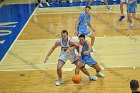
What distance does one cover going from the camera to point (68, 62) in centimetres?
1107

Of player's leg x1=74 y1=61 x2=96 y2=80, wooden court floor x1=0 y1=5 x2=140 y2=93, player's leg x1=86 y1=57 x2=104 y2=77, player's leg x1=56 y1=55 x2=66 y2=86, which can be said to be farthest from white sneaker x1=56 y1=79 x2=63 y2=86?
player's leg x1=86 y1=57 x2=104 y2=77

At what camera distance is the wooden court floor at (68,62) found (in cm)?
937

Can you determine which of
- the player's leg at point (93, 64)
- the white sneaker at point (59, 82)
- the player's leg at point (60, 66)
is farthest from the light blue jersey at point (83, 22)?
the white sneaker at point (59, 82)

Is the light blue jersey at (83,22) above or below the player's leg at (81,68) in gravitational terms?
above

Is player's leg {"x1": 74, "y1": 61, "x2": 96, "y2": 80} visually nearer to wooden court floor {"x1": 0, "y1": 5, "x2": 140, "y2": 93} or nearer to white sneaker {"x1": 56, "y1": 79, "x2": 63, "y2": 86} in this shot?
wooden court floor {"x1": 0, "y1": 5, "x2": 140, "y2": 93}

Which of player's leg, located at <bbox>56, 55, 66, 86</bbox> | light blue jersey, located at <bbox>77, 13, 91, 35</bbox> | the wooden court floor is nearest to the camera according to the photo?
player's leg, located at <bbox>56, 55, 66, 86</bbox>

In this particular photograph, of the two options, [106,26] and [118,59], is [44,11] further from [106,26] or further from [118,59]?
[118,59]

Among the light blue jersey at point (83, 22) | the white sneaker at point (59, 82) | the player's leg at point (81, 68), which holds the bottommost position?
the white sneaker at point (59, 82)

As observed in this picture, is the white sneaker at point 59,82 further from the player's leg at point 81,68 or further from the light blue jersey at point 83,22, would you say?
the light blue jersey at point 83,22

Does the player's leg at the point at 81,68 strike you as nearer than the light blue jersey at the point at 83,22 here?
Yes

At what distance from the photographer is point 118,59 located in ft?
36.2

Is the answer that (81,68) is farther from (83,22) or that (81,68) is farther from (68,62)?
(83,22)

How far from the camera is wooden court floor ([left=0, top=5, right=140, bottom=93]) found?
369 inches

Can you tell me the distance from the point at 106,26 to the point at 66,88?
5.78 meters
